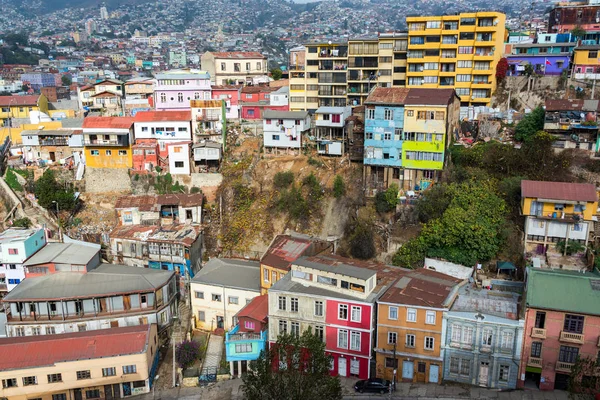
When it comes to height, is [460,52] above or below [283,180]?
above

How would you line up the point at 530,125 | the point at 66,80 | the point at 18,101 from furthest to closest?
the point at 66,80, the point at 18,101, the point at 530,125

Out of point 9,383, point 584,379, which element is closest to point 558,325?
point 584,379

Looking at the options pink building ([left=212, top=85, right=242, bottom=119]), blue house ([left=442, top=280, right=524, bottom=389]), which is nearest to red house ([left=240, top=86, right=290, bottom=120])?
pink building ([left=212, top=85, right=242, bottom=119])

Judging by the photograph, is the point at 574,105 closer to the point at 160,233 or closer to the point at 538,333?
the point at 538,333

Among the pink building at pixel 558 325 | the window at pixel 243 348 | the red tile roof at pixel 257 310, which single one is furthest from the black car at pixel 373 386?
the pink building at pixel 558 325

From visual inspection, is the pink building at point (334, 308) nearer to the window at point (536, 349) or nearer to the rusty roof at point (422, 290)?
the rusty roof at point (422, 290)
